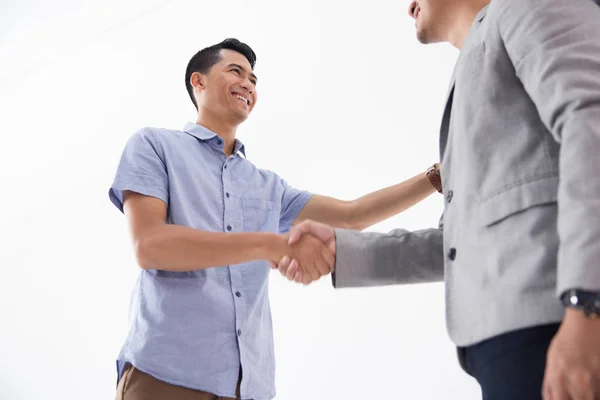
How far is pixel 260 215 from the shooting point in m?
1.72

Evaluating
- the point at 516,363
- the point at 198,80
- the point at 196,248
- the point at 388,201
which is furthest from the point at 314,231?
the point at 198,80

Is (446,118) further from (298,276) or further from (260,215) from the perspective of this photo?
(260,215)

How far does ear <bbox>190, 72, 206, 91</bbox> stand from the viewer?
82.9 inches

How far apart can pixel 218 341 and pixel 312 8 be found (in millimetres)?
2224

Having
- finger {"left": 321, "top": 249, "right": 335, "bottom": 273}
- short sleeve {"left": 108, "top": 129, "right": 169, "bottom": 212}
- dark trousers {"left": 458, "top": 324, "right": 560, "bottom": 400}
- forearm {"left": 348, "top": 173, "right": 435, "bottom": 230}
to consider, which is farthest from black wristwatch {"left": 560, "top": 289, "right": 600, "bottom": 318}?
→ forearm {"left": 348, "top": 173, "right": 435, "bottom": 230}

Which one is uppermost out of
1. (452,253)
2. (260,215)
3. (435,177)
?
(435,177)

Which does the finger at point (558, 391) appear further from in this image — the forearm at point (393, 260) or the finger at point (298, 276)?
the finger at point (298, 276)

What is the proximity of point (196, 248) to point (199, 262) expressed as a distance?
3 cm

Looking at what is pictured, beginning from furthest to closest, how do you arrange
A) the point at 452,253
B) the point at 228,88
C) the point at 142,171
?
the point at 228,88
the point at 142,171
the point at 452,253

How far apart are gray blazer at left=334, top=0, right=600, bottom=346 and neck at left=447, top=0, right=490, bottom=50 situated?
0.24 meters

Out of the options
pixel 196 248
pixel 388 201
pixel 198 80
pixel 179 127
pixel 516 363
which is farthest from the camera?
pixel 179 127

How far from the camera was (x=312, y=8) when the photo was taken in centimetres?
318

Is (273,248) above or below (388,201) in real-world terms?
below

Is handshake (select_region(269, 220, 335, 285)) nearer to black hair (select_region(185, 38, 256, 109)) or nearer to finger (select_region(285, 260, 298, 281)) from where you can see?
finger (select_region(285, 260, 298, 281))
